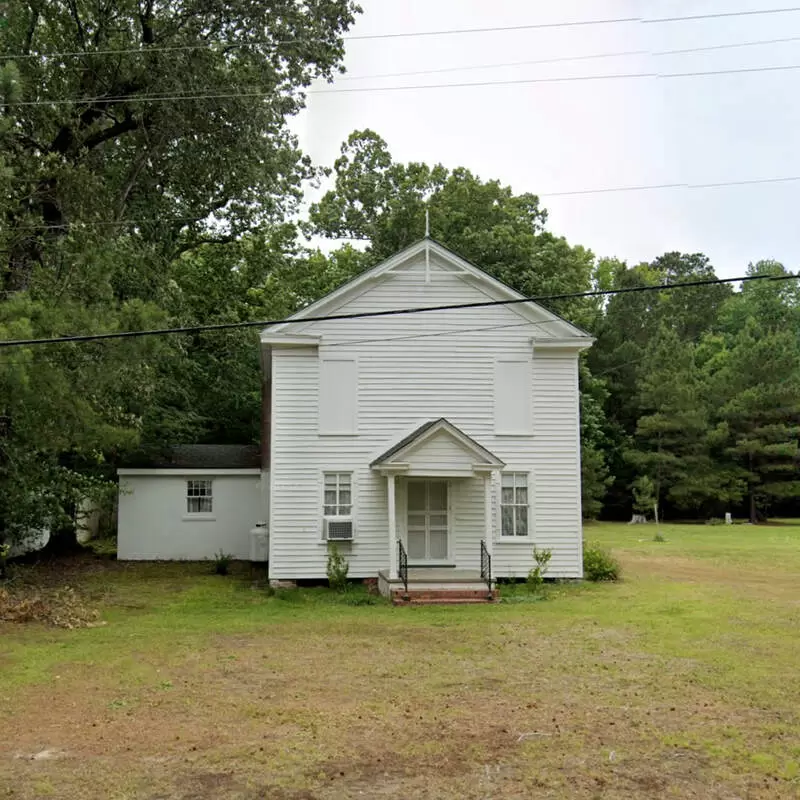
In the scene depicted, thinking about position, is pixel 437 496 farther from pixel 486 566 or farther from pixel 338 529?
pixel 338 529

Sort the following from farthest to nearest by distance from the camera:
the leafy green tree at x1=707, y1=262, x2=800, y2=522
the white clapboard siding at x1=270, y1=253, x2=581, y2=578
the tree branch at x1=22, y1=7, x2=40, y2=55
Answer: the leafy green tree at x1=707, y1=262, x2=800, y2=522 → the tree branch at x1=22, y1=7, x2=40, y2=55 → the white clapboard siding at x1=270, y1=253, x2=581, y2=578

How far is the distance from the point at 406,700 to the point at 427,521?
29.7ft

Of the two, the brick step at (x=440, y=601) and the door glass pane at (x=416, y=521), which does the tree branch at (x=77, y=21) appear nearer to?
the door glass pane at (x=416, y=521)

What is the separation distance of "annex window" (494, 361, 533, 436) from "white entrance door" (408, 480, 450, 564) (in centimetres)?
182

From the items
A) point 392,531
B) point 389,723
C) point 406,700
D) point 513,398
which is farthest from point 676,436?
point 389,723

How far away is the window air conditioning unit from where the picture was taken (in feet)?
54.4

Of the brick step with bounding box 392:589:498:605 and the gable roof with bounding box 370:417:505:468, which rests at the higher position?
the gable roof with bounding box 370:417:505:468

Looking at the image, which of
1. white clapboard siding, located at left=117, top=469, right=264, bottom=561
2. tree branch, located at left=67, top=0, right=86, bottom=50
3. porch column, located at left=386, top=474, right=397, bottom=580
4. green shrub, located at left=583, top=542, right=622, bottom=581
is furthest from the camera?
white clapboard siding, located at left=117, top=469, right=264, bottom=561

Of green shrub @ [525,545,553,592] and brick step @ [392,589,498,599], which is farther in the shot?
green shrub @ [525,545,553,592]

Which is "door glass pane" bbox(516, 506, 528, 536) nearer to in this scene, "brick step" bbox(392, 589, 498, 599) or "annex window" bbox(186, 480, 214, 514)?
"brick step" bbox(392, 589, 498, 599)

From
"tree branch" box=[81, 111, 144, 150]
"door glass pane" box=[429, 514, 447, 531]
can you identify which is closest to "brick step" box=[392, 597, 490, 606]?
"door glass pane" box=[429, 514, 447, 531]

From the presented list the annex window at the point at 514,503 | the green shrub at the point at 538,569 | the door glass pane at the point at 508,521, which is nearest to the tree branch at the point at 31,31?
the annex window at the point at 514,503

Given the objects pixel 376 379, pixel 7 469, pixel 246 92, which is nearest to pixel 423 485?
pixel 376 379

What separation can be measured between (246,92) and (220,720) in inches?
564
